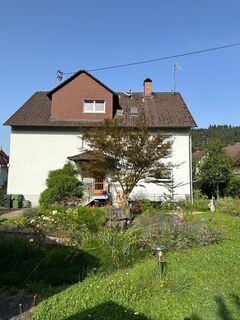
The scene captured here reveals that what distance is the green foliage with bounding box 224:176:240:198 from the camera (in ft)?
75.6

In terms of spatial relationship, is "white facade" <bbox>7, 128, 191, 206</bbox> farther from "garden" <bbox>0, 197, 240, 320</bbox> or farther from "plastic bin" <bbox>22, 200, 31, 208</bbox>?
"garden" <bbox>0, 197, 240, 320</bbox>

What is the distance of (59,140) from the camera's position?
21500mm

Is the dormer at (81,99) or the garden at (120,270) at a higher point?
the dormer at (81,99)

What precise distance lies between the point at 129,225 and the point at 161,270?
9.66 ft

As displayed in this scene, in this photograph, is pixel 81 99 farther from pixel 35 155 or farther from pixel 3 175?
pixel 3 175

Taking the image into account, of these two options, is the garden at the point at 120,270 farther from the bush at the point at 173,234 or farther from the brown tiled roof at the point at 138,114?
the brown tiled roof at the point at 138,114

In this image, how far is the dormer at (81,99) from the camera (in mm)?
22188

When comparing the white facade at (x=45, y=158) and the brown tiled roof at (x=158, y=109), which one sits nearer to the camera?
the white facade at (x=45, y=158)

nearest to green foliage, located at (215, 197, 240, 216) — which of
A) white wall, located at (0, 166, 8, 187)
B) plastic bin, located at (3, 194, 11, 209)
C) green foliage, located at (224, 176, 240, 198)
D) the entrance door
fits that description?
green foliage, located at (224, 176, 240, 198)

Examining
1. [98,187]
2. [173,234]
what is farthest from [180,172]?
[173,234]

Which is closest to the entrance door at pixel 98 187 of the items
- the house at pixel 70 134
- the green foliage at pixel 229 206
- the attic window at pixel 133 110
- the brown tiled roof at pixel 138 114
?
the house at pixel 70 134

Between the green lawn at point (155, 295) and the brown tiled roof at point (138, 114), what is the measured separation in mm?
15137

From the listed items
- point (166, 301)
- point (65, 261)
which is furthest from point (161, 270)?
point (65, 261)

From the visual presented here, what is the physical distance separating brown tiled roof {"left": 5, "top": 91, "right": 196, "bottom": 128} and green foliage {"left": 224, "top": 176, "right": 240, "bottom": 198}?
18.3 feet
